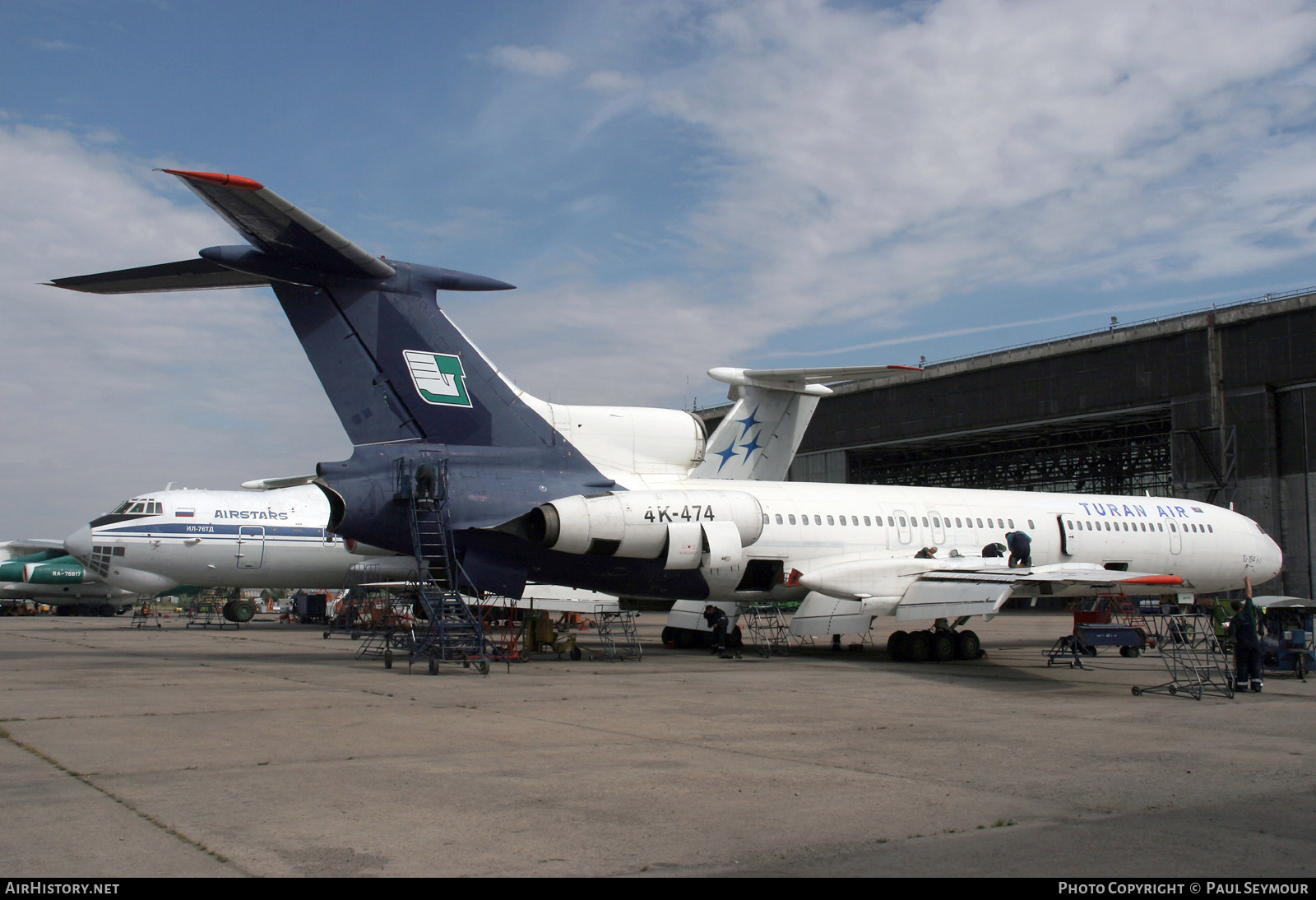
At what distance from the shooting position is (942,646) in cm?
1753

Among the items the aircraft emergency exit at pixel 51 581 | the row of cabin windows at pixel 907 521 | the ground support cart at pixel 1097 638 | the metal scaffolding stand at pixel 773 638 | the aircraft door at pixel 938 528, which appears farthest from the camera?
the aircraft emergency exit at pixel 51 581

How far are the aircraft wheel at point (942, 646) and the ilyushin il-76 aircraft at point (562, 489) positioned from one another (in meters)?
0.03

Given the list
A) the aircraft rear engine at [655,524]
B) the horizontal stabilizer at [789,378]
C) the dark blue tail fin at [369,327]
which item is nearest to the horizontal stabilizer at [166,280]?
the dark blue tail fin at [369,327]

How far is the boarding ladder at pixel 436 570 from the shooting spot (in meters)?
14.7

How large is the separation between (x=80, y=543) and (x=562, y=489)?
18.8 m

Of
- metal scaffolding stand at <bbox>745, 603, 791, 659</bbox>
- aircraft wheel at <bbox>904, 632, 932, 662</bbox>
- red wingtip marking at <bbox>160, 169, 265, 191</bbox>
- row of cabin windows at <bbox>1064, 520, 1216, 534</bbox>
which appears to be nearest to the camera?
red wingtip marking at <bbox>160, 169, 265, 191</bbox>

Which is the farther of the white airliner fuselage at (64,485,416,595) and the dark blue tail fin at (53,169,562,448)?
the white airliner fuselage at (64,485,416,595)

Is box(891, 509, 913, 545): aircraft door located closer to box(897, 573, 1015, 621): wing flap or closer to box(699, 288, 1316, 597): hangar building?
box(897, 573, 1015, 621): wing flap

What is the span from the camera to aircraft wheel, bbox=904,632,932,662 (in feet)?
57.0

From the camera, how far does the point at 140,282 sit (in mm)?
13828

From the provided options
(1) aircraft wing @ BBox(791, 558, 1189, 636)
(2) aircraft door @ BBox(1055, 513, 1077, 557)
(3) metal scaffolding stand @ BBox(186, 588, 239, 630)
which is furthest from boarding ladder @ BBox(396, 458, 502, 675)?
(3) metal scaffolding stand @ BBox(186, 588, 239, 630)

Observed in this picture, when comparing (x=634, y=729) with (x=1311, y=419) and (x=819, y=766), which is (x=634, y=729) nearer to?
(x=819, y=766)

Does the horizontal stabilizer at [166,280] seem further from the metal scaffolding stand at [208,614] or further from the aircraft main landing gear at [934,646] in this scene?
the metal scaffolding stand at [208,614]

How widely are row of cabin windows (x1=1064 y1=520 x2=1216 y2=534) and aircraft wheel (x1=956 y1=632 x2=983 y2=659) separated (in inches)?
209
